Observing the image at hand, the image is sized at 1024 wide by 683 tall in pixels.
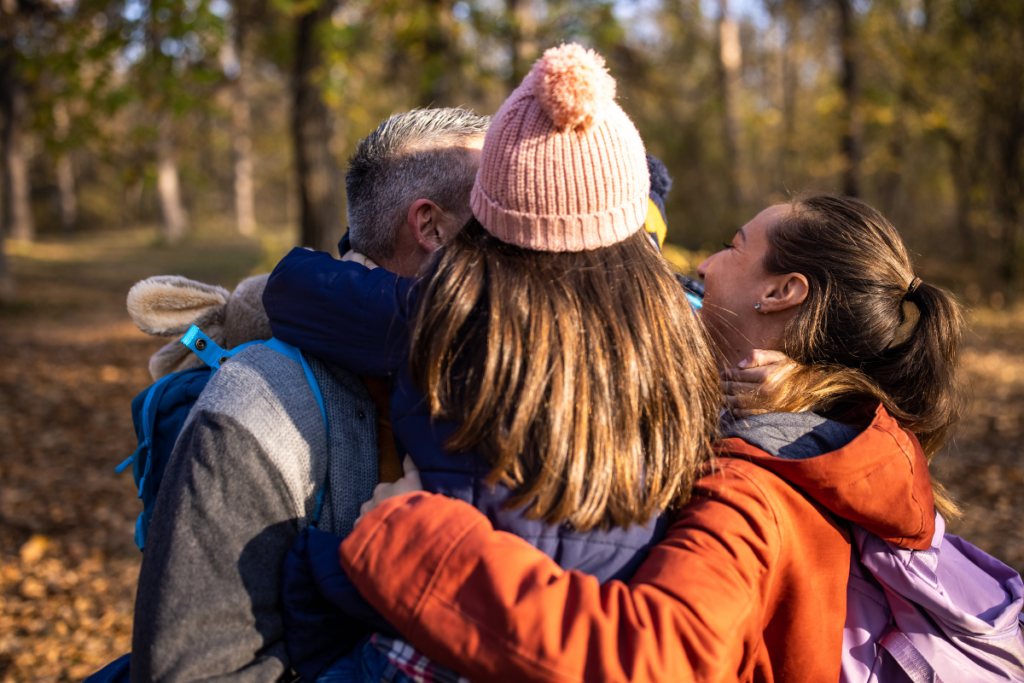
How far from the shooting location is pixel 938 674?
5.14 feet

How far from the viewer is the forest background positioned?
17.1 feet

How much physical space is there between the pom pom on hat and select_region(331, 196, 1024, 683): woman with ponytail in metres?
0.73

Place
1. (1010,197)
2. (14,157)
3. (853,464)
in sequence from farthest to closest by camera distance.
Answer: (14,157)
(1010,197)
(853,464)

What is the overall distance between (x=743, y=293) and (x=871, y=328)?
1.05ft

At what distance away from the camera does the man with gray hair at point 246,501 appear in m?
1.35

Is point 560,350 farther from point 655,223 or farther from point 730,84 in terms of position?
point 730,84

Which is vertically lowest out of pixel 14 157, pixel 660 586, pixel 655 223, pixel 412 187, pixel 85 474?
pixel 85 474

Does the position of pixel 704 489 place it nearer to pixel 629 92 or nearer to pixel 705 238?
pixel 629 92

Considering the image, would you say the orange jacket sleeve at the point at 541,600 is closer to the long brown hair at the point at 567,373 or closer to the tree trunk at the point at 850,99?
the long brown hair at the point at 567,373

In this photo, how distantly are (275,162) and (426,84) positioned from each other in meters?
29.4

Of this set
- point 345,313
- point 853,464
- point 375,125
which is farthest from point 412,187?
point 375,125

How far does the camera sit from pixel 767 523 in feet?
4.50

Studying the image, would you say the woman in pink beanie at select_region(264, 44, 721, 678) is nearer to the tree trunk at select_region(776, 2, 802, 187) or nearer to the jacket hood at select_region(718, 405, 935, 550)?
the jacket hood at select_region(718, 405, 935, 550)

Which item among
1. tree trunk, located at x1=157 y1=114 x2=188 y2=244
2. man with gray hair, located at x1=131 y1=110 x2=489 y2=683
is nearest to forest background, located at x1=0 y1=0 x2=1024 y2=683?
man with gray hair, located at x1=131 y1=110 x2=489 y2=683
